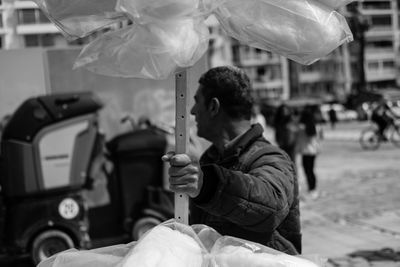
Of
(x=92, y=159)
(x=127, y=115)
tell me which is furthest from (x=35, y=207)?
(x=127, y=115)

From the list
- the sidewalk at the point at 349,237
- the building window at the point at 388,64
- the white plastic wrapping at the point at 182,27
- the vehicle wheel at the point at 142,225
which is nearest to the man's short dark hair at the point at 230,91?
the white plastic wrapping at the point at 182,27

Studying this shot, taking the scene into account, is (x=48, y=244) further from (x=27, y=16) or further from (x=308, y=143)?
(x=308, y=143)

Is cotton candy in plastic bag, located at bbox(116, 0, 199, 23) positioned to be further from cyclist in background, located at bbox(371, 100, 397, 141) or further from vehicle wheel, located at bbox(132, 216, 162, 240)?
cyclist in background, located at bbox(371, 100, 397, 141)

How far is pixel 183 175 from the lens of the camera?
1780mm

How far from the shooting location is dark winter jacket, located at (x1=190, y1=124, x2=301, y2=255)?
182 centimetres

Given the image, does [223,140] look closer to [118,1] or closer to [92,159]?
[118,1]

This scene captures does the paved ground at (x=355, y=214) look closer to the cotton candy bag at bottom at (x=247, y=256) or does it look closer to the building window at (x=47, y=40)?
the cotton candy bag at bottom at (x=247, y=256)

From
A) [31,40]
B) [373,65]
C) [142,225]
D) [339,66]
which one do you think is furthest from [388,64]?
[31,40]

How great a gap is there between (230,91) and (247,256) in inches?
26.3

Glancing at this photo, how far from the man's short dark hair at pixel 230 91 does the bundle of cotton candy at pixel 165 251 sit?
578 mm

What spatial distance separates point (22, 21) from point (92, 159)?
1.58 meters

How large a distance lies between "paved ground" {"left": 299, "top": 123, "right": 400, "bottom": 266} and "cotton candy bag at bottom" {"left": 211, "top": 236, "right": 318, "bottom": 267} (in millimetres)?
680

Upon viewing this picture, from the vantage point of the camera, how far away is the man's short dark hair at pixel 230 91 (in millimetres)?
2244

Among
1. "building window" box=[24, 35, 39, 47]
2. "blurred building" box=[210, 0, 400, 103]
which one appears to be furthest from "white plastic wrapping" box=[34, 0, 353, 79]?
"blurred building" box=[210, 0, 400, 103]
